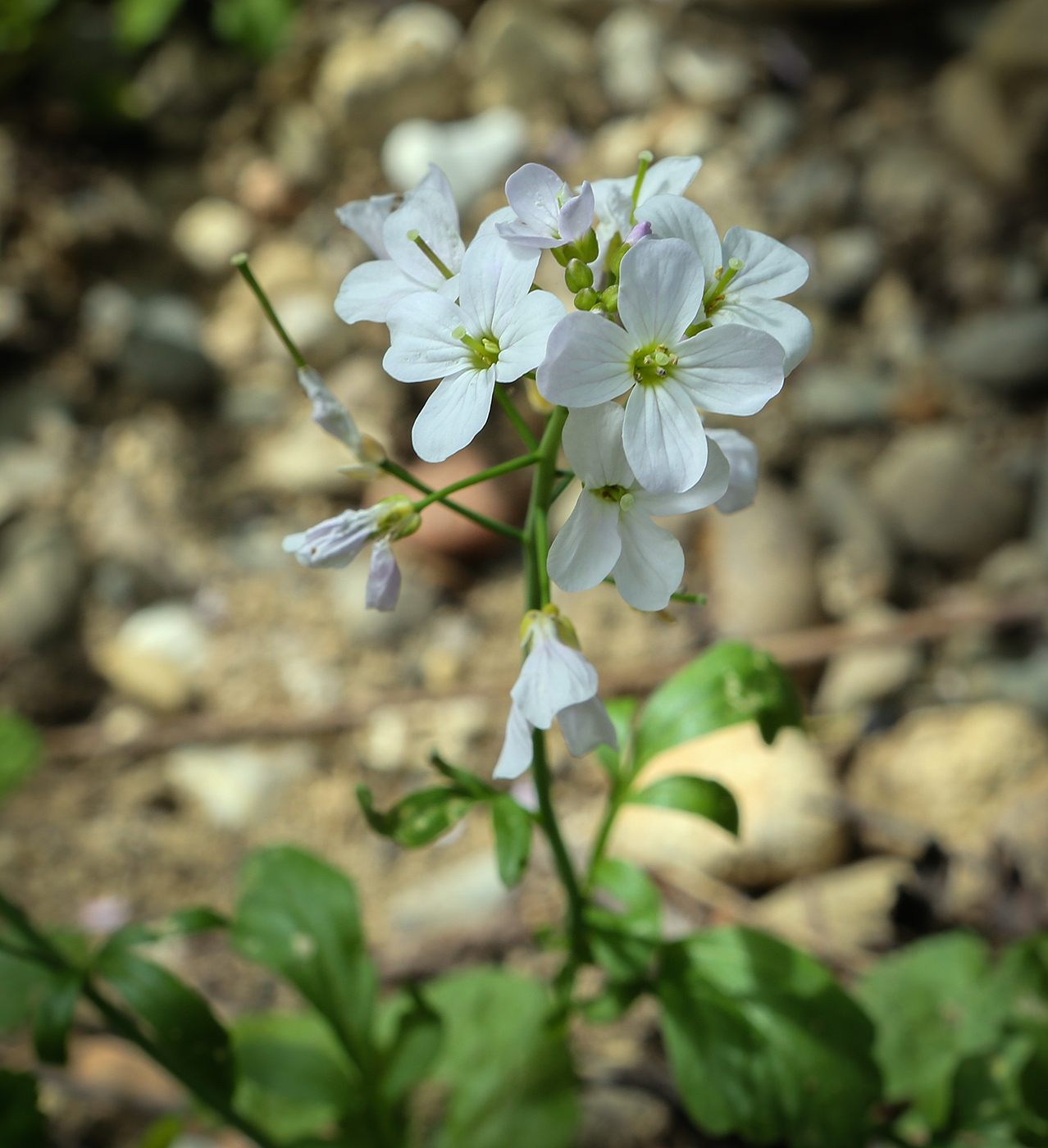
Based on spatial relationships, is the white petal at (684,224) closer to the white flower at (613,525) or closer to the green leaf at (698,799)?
the white flower at (613,525)

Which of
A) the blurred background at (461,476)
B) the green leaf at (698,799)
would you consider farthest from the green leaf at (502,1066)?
the green leaf at (698,799)

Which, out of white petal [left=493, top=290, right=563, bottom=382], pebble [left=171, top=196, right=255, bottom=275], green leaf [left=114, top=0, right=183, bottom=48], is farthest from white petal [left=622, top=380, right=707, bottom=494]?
green leaf [left=114, top=0, right=183, bottom=48]

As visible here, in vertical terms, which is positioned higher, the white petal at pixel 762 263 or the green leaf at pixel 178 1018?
the white petal at pixel 762 263

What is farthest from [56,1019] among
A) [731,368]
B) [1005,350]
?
[1005,350]

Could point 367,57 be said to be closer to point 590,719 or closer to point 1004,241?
point 1004,241

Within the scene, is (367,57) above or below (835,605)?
above

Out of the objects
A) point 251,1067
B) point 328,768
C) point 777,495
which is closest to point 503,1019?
point 251,1067

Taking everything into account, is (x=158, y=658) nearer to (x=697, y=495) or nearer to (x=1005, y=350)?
(x=697, y=495)

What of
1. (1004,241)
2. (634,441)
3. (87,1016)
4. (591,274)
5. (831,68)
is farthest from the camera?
(831,68)
